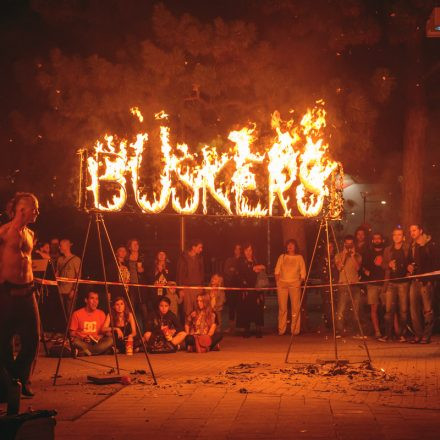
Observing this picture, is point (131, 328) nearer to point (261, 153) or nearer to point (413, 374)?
point (261, 153)

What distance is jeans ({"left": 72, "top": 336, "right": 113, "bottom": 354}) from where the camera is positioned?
12.2 m

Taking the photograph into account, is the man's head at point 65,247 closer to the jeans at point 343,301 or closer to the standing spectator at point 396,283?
the jeans at point 343,301

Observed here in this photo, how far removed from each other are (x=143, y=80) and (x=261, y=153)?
460 centimetres

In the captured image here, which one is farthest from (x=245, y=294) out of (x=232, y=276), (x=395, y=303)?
(x=395, y=303)

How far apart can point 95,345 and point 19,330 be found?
4847 millimetres

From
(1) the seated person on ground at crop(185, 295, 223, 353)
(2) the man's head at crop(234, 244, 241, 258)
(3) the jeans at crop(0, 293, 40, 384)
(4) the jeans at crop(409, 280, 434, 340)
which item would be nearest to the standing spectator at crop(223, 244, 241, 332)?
(2) the man's head at crop(234, 244, 241, 258)

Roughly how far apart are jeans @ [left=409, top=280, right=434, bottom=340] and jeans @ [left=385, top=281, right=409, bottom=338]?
0.14 meters

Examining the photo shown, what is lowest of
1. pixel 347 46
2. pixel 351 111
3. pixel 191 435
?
pixel 191 435

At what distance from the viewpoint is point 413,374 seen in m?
9.77

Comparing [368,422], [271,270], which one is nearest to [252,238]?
[271,270]

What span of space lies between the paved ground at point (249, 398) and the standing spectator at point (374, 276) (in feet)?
8.43

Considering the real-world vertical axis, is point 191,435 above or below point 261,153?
below

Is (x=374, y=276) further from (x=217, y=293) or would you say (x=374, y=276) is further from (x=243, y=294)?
(x=217, y=293)

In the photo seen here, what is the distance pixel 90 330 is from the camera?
12609 millimetres
